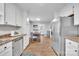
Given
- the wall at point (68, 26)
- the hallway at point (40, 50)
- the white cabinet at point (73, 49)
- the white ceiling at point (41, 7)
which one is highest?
the white ceiling at point (41, 7)

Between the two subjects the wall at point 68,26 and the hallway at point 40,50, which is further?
the hallway at point 40,50

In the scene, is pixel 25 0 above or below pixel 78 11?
below

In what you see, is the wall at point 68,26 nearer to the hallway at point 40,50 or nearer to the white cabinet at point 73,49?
the white cabinet at point 73,49

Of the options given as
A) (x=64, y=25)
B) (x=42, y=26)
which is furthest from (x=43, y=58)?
(x=42, y=26)

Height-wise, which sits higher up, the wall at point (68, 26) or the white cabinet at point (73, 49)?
the wall at point (68, 26)

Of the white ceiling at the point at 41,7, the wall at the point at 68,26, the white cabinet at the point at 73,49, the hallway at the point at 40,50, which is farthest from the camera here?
the white ceiling at the point at 41,7

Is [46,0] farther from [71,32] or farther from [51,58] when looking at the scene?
[71,32]

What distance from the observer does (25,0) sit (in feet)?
2.65

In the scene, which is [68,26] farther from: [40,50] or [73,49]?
[40,50]

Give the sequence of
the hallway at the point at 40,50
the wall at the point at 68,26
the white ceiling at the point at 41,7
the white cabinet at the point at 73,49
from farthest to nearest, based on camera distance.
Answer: the white ceiling at the point at 41,7
the hallway at the point at 40,50
the wall at the point at 68,26
the white cabinet at the point at 73,49

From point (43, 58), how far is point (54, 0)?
18.5 inches

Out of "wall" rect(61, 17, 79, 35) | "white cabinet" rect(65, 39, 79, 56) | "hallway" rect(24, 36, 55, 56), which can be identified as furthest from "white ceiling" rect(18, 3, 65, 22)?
"hallway" rect(24, 36, 55, 56)

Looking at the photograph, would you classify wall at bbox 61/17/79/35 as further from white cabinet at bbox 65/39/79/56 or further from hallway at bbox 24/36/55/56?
hallway at bbox 24/36/55/56

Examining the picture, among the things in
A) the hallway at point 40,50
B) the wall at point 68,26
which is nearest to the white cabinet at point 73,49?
the wall at point 68,26
